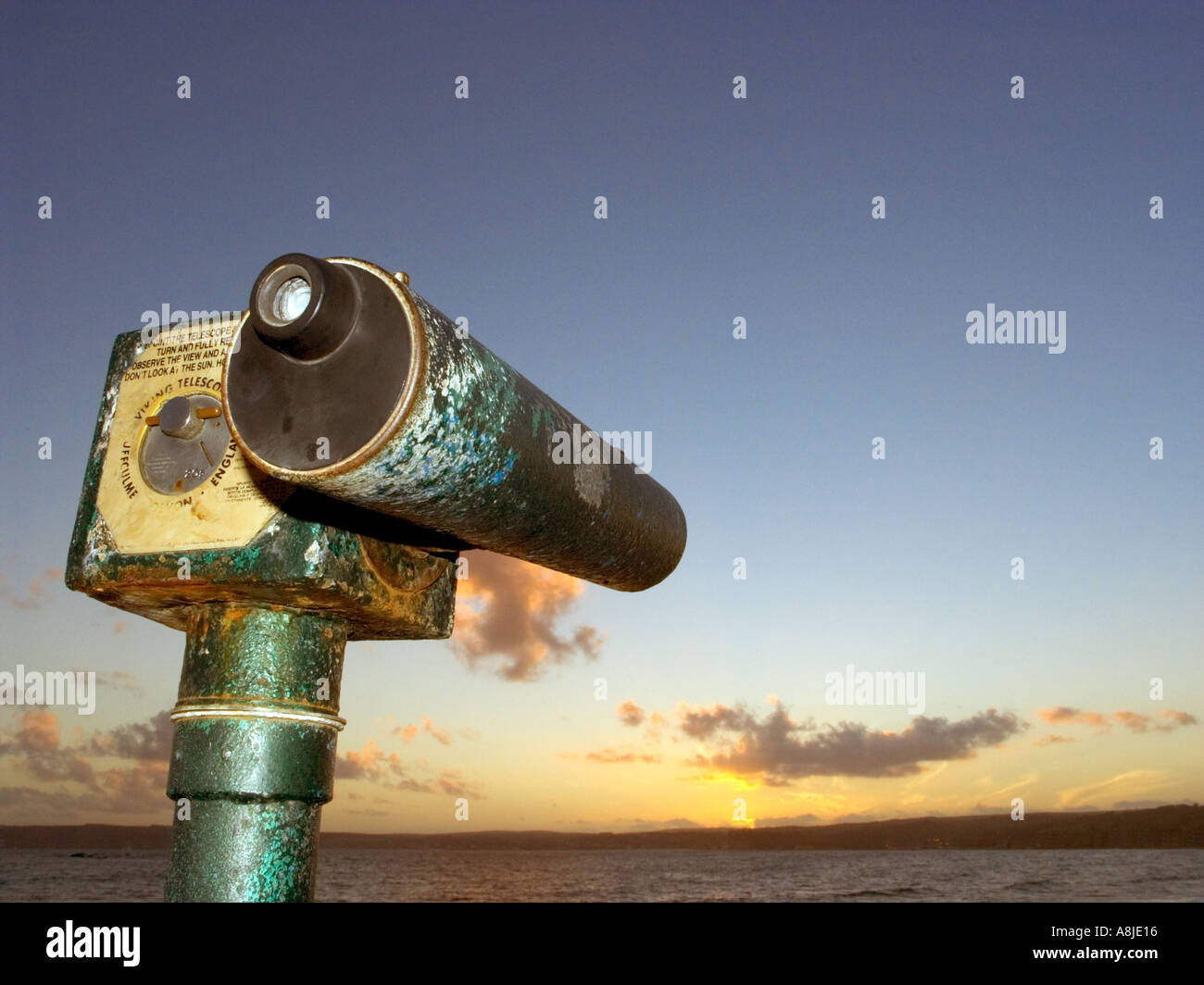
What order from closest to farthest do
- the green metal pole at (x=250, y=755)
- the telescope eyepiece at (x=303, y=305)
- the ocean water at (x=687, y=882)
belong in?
the telescope eyepiece at (x=303, y=305) → the green metal pole at (x=250, y=755) → the ocean water at (x=687, y=882)

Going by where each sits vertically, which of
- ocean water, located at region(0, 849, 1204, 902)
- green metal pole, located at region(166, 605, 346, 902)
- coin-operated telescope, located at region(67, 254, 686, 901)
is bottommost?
Answer: ocean water, located at region(0, 849, 1204, 902)

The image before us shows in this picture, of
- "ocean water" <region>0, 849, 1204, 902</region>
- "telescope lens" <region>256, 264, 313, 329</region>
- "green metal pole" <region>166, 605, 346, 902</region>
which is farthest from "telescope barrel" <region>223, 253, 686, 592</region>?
"ocean water" <region>0, 849, 1204, 902</region>

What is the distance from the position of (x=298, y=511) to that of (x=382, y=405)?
34.3 inches

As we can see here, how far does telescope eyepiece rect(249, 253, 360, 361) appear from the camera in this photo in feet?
5.57

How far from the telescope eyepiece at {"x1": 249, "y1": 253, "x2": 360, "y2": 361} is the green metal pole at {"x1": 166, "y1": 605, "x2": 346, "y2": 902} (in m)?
1.07

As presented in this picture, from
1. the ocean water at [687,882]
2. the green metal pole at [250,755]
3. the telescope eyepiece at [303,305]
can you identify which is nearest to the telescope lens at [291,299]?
the telescope eyepiece at [303,305]

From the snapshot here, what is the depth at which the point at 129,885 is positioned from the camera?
65.6 metres

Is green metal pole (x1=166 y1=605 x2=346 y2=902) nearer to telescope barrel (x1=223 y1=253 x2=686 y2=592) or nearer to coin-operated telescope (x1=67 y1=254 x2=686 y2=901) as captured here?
coin-operated telescope (x1=67 y1=254 x2=686 y2=901)

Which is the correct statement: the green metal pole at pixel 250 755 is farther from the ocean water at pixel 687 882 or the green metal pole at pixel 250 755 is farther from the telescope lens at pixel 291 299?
the ocean water at pixel 687 882

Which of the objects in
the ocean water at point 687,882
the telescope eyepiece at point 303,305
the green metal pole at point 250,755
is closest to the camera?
the telescope eyepiece at point 303,305

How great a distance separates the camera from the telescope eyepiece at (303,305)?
1.70 metres
